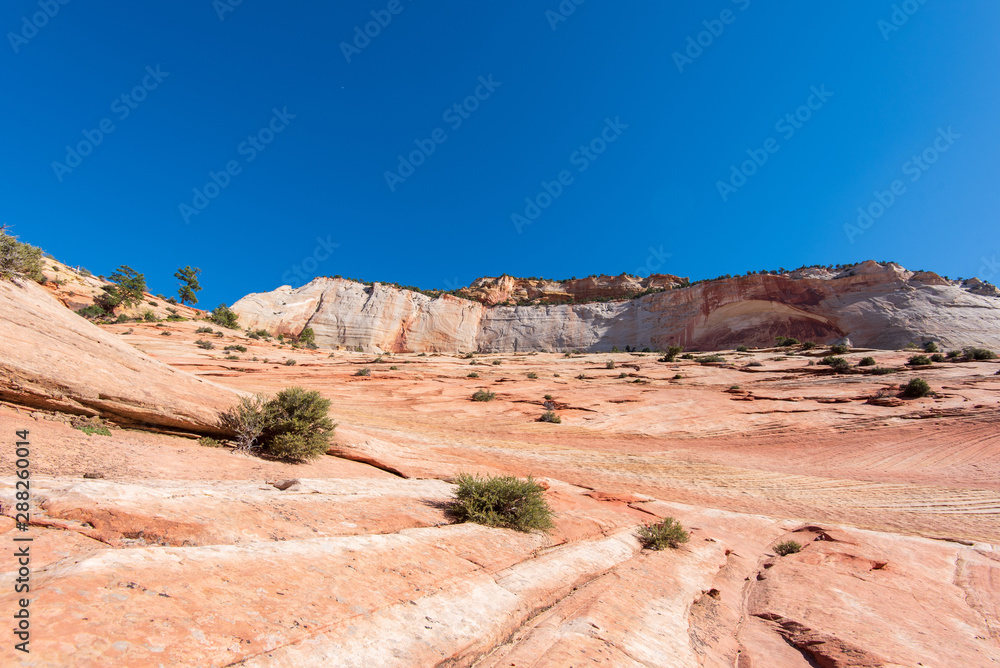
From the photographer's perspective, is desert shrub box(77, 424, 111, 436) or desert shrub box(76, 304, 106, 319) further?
desert shrub box(76, 304, 106, 319)

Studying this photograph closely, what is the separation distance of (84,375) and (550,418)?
13.2m

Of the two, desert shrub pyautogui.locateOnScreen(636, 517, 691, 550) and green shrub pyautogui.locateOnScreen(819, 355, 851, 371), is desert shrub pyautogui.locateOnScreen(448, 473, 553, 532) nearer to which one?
desert shrub pyautogui.locateOnScreen(636, 517, 691, 550)

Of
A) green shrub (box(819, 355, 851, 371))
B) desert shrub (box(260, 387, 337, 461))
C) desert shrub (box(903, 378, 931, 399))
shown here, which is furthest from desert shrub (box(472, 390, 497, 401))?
green shrub (box(819, 355, 851, 371))

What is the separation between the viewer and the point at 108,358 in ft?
22.7

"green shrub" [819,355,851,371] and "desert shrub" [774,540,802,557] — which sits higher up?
"green shrub" [819,355,851,371]

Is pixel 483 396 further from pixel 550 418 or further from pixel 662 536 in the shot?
pixel 662 536

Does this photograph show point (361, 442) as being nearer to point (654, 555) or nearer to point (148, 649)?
point (654, 555)

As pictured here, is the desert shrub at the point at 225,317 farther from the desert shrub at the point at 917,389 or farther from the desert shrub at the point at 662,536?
the desert shrub at the point at 917,389

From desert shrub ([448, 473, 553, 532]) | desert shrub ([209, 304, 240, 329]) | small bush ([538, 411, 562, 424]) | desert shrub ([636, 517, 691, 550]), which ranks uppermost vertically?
desert shrub ([209, 304, 240, 329])

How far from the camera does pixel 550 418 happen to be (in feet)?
52.5

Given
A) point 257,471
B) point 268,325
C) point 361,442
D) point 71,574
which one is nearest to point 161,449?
point 257,471

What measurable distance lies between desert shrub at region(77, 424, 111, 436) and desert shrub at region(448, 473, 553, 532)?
5.26m

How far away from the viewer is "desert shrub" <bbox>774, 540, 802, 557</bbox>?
712cm

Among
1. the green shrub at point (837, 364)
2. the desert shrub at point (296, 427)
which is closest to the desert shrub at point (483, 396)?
the desert shrub at point (296, 427)
